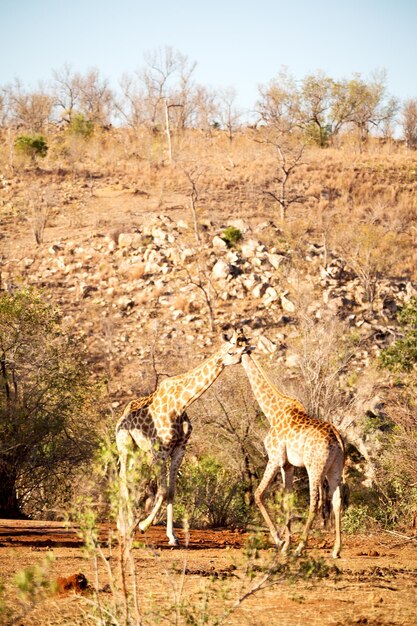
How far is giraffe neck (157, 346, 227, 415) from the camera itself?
10.9 metres

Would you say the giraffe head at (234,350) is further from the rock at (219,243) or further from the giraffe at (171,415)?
the rock at (219,243)

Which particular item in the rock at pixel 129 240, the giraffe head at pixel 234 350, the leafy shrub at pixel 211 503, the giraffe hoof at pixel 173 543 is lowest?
the leafy shrub at pixel 211 503

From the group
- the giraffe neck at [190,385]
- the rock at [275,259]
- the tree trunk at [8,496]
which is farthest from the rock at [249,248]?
the giraffe neck at [190,385]

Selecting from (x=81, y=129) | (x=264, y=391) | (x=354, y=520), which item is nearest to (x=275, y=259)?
(x=354, y=520)

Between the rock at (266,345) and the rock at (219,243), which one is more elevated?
the rock at (219,243)

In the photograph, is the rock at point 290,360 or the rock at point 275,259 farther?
the rock at point 275,259

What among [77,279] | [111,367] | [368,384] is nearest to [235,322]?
[111,367]

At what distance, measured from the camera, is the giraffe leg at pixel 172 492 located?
10.4 meters

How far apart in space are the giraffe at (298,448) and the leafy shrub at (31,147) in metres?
42.9

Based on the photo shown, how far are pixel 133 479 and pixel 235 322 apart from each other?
26.9 metres

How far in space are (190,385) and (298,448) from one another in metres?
1.75

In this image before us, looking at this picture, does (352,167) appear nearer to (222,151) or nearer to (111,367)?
(222,151)

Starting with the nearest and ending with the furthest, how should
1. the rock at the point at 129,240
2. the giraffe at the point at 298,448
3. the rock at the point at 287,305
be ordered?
the giraffe at the point at 298,448
the rock at the point at 287,305
the rock at the point at 129,240

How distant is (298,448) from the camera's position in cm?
1016
